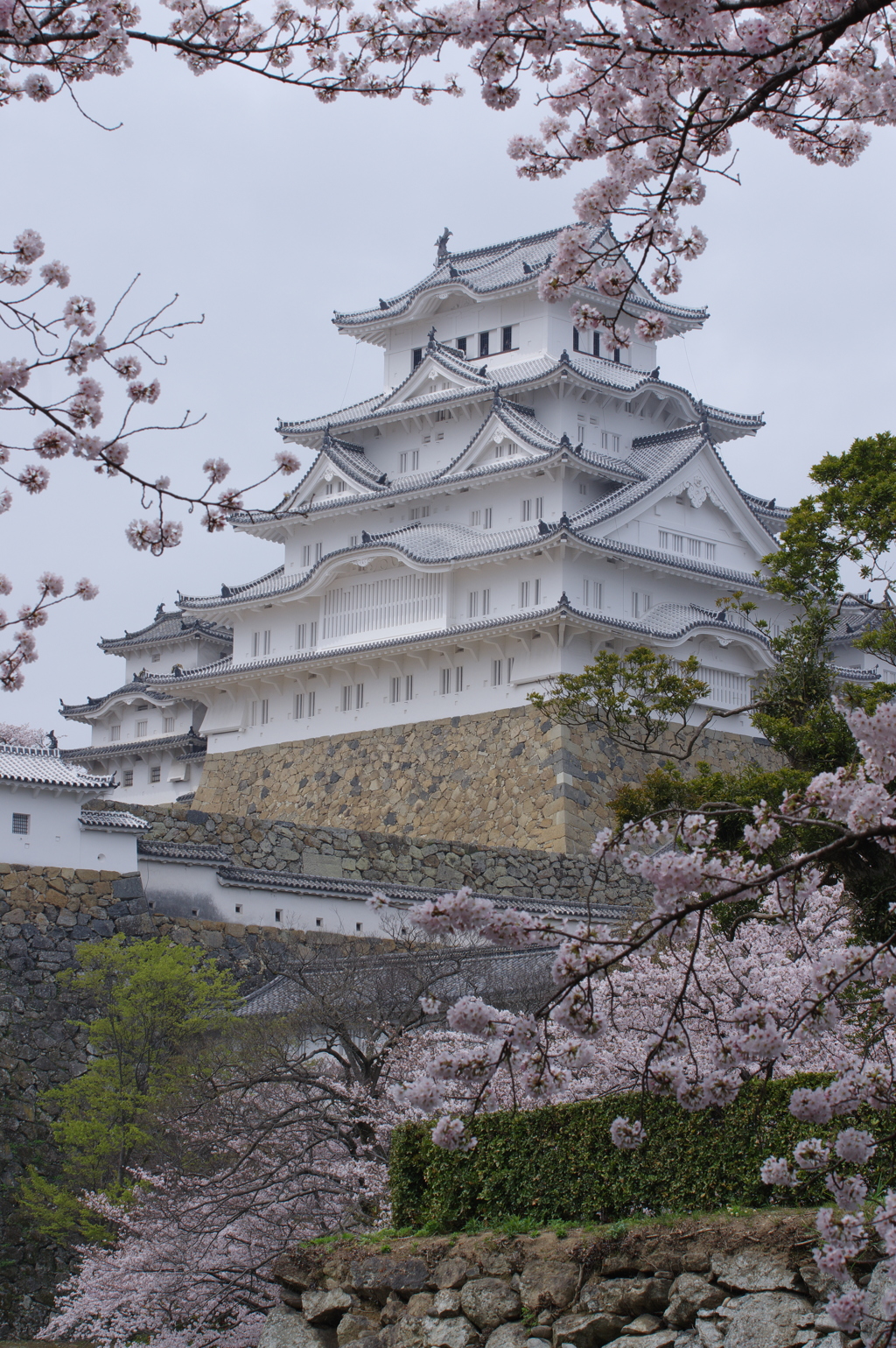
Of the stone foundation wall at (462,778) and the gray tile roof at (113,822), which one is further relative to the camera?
the stone foundation wall at (462,778)

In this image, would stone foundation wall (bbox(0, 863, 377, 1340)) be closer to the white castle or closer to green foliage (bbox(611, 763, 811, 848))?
green foliage (bbox(611, 763, 811, 848))

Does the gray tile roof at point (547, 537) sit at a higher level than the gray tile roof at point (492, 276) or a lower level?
lower

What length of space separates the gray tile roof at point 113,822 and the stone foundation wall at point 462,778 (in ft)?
26.4

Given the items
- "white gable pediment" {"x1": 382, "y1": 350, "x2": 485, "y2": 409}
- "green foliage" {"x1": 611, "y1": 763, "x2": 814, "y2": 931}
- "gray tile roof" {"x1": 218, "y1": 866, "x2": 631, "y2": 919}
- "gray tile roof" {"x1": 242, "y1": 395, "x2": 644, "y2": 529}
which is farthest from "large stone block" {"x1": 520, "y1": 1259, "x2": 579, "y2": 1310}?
"white gable pediment" {"x1": 382, "y1": 350, "x2": 485, "y2": 409}

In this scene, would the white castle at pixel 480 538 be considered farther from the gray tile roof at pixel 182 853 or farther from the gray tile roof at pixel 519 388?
the gray tile roof at pixel 182 853

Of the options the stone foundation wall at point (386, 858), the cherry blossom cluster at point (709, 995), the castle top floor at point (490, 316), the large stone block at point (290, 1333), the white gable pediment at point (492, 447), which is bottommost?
the large stone block at point (290, 1333)

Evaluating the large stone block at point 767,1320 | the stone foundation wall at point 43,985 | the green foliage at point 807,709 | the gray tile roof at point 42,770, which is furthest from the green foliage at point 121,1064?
the large stone block at point 767,1320

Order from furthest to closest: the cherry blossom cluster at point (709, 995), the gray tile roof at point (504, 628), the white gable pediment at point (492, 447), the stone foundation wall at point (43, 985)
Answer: the white gable pediment at point (492, 447) → the gray tile roof at point (504, 628) → the stone foundation wall at point (43, 985) → the cherry blossom cluster at point (709, 995)

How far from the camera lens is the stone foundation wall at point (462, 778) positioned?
96.3 ft

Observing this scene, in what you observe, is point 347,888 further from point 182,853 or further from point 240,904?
point 182,853

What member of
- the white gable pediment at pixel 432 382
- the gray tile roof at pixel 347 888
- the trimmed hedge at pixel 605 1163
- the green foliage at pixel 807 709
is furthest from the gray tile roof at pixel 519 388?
the trimmed hedge at pixel 605 1163

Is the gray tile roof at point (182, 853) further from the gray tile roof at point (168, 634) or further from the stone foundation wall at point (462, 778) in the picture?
the gray tile roof at point (168, 634)

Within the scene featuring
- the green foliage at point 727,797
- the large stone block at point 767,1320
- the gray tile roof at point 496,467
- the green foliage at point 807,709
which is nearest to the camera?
the large stone block at point 767,1320

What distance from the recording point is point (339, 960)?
19.0 meters
